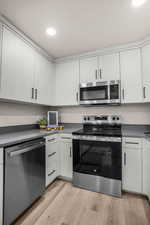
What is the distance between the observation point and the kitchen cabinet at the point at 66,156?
2.12m

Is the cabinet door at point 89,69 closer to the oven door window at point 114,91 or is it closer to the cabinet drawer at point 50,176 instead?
the oven door window at point 114,91

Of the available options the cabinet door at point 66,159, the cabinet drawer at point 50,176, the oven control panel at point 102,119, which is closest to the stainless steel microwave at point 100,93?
the oven control panel at point 102,119

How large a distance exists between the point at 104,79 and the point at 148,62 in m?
0.73

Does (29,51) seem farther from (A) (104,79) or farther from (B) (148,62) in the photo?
(B) (148,62)

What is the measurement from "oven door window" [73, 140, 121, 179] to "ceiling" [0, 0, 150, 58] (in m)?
1.69

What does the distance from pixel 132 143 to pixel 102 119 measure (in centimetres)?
76

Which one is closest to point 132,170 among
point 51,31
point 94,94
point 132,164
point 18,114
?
point 132,164

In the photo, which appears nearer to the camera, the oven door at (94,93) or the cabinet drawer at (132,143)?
the cabinet drawer at (132,143)

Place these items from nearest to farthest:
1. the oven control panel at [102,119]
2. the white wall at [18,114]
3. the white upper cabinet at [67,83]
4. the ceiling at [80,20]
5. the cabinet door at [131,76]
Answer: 1. the ceiling at [80,20]
2. the white wall at [18,114]
3. the cabinet door at [131,76]
4. the oven control panel at [102,119]
5. the white upper cabinet at [67,83]

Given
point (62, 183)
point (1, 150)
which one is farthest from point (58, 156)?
point (1, 150)

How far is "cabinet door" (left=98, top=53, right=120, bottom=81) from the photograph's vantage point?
7.17 feet

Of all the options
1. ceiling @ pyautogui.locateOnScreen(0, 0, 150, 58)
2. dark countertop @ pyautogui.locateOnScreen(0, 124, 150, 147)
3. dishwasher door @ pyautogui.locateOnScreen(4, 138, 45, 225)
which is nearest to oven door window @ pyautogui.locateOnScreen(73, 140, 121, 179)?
dark countertop @ pyautogui.locateOnScreen(0, 124, 150, 147)

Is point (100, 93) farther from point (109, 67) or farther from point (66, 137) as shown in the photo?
point (66, 137)

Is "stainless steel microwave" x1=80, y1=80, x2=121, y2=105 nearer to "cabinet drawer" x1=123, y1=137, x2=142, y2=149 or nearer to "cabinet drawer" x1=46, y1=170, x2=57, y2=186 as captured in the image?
"cabinet drawer" x1=123, y1=137, x2=142, y2=149
